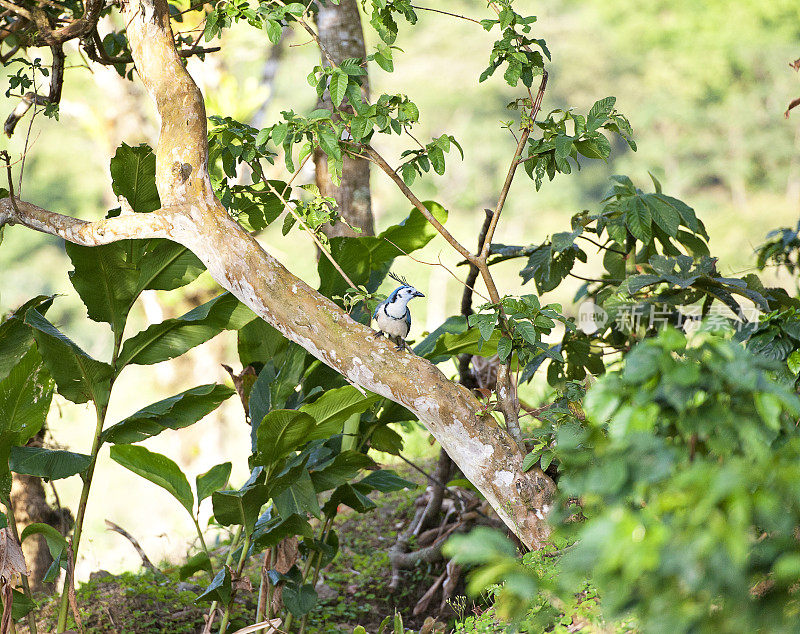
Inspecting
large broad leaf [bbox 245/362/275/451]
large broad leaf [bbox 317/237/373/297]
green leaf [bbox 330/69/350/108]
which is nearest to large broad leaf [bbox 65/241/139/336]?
large broad leaf [bbox 245/362/275/451]

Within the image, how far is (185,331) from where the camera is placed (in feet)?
8.07

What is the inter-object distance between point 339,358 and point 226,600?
35.1 inches

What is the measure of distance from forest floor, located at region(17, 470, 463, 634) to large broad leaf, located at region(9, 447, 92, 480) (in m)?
0.45

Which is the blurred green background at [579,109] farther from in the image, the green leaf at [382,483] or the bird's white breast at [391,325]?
the bird's white breast at [391,325]

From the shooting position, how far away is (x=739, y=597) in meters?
0.89

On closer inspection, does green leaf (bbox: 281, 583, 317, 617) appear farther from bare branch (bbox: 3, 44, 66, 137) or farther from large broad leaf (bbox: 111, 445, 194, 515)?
bare branch (bbox: 3, 44, 66, 137)

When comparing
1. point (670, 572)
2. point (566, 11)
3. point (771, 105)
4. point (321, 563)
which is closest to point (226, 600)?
point (321, 563)

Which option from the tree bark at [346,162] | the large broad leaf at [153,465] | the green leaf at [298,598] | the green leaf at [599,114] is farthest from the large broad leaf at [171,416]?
the green leaf at [599,114]

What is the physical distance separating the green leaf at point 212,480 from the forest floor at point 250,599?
36 cm

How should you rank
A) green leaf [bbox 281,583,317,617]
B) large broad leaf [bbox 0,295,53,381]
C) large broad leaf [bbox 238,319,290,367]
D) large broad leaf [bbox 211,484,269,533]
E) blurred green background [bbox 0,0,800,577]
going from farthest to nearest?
blurred green background [bbox 0,0,800,577], large broad leaf [bbox 238,319,290,367], large broad leaf [bbox 0,295,53,381], green leaf [bbox 281,583,317,617], large broad leaf [bbox 211,484,269,533]

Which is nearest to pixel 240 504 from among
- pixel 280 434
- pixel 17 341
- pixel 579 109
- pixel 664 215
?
pixel 280 434

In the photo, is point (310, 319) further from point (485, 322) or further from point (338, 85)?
point (338, 85)

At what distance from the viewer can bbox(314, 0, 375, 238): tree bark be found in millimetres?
2910

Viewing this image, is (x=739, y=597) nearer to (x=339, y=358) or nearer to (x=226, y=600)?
(x=339, y=358)
